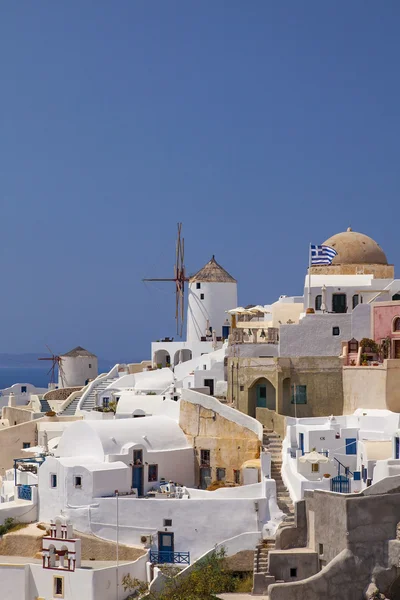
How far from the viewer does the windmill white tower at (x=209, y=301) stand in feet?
199

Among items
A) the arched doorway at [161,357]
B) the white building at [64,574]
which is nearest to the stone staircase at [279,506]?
the white building at [64,574]

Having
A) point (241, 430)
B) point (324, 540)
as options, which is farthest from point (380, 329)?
point (324, 540)

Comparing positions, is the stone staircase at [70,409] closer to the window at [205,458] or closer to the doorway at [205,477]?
the window at [205,458]

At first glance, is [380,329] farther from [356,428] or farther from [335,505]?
[335,505]

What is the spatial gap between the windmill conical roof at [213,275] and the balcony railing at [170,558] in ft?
81.8

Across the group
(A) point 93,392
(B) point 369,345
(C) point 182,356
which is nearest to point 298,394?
(B) point 369,345

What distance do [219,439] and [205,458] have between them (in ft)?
2.98

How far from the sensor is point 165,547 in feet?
125

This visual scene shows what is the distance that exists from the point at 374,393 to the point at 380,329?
325 centimetres

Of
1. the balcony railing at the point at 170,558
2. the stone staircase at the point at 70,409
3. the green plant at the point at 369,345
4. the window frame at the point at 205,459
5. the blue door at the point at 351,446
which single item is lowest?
the balcony railing at the point at 170,558

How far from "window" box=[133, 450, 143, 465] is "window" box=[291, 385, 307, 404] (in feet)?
22.4

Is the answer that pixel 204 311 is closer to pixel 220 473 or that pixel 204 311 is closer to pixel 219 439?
pixel 219 439

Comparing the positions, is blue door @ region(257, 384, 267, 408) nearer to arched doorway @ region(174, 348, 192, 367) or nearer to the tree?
the tree

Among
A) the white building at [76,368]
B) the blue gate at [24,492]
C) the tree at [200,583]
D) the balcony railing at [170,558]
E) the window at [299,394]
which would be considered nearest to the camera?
the tree at [200,583]
